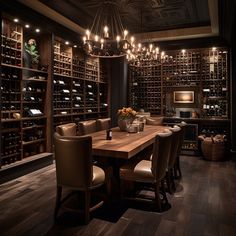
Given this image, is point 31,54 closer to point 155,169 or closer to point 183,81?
point 155,169

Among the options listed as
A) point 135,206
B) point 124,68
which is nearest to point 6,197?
point 135,206

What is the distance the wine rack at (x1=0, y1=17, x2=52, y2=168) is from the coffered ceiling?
65 cm

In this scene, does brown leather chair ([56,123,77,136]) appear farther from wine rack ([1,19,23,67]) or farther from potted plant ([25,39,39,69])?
potted plant ([25,39,39,69])

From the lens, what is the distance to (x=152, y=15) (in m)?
5.39

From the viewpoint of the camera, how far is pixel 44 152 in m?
5.34

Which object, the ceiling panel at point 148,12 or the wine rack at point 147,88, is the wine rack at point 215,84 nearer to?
the ceiling panel at point 148,12

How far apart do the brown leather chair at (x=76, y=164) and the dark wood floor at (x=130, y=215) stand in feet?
0.70

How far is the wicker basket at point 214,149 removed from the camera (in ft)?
18.3

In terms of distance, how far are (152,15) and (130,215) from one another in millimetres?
4193

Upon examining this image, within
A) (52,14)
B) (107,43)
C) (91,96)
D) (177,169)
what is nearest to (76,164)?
(107,43)

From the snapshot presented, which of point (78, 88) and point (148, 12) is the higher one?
point (148, 12)

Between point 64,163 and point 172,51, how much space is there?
5104 mm

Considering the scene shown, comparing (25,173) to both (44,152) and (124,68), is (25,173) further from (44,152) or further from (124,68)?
(124,68)

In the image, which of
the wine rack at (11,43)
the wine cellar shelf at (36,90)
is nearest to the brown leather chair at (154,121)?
the wine cellar shelf at (36,90)
